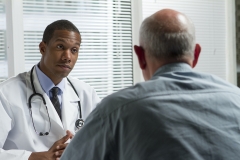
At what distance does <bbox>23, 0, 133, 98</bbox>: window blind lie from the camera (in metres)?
2.44

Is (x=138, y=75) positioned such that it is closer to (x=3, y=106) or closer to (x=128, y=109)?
(x=3, y=106)

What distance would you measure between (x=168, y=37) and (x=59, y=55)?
3.32 ft

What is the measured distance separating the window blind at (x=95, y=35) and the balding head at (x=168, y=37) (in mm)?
1609

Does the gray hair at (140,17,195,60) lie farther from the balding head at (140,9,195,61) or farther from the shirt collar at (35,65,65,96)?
the shirt collar at (35,65,65,96)

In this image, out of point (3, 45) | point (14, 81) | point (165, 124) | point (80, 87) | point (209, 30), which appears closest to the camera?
point (165, 124)

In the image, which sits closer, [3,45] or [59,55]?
[59,55]

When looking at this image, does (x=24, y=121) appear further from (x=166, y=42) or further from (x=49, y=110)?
(x=166, y=42)

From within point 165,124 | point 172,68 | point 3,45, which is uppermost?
point 3,45

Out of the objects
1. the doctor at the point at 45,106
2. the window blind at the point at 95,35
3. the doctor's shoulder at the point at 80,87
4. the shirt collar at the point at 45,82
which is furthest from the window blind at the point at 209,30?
the shirt collar at the point at 45,82

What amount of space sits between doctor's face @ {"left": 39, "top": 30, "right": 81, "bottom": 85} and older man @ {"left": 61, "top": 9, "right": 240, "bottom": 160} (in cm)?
94

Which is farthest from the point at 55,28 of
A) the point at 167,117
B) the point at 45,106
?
the point at 167,117

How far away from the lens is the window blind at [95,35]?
8.00ft

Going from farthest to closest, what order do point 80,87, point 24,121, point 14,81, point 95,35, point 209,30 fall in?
1. point 209,30
2. point 95,35
3. point 80,87
4. point 14,81
5. point 24,121

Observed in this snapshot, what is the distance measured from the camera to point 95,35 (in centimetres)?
264
